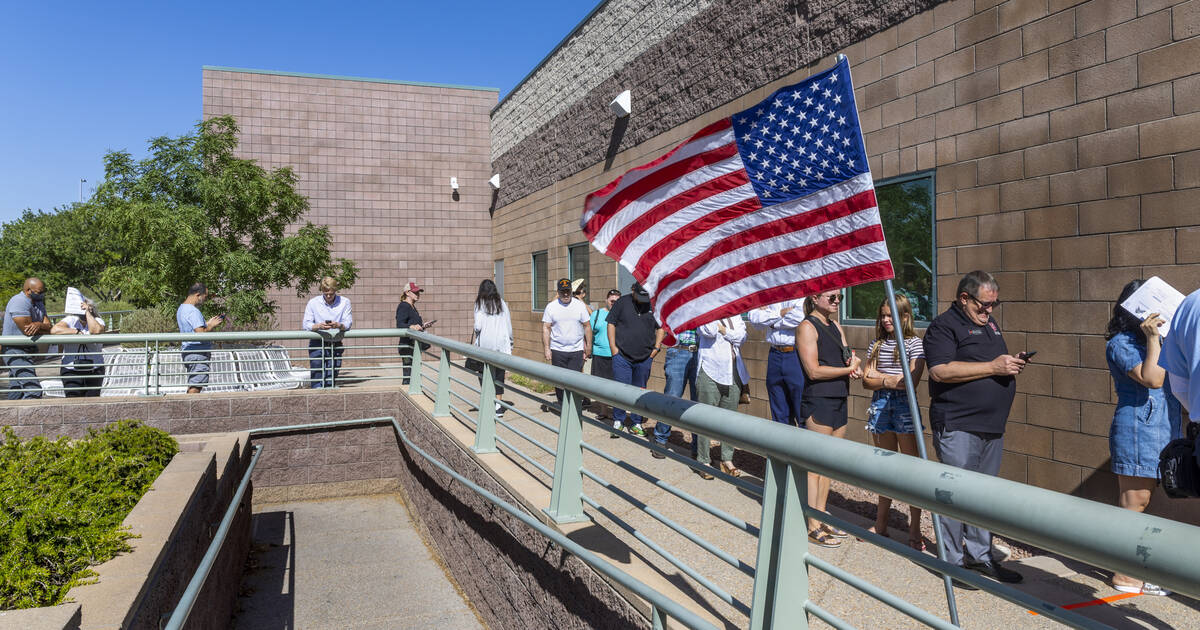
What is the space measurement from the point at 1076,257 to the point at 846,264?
3.45 metres

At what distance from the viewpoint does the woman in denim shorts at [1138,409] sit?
4223 mm

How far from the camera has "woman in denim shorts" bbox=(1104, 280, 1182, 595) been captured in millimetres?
4223

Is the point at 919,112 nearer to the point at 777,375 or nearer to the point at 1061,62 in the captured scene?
the point at 1061,62

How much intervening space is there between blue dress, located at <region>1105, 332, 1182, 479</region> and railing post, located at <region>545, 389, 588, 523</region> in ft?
10.3

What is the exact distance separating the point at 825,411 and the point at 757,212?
8.20 feet

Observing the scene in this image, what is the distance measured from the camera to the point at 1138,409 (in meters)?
4.37

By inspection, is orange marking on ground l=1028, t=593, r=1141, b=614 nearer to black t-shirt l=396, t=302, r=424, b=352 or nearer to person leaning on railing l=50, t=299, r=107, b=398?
black t-shirt l=396, t=302, r=424, b=352

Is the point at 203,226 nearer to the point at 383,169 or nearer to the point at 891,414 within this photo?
the point at 383,169

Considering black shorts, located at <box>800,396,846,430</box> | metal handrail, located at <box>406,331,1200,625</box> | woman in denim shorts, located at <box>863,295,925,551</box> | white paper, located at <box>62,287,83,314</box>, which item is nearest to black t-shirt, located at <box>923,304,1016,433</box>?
woman in denim shorts, located at <box>863,295,925,551</box>

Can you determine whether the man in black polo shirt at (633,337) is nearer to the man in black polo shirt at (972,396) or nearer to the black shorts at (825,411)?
the black shorts at (825,411)

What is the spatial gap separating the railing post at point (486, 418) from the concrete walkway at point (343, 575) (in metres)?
1.54

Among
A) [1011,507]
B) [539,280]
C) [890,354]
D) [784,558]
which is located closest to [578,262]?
[539,280]

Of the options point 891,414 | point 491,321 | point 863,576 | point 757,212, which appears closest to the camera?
point 757,212

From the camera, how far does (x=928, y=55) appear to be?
267 inches
